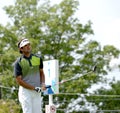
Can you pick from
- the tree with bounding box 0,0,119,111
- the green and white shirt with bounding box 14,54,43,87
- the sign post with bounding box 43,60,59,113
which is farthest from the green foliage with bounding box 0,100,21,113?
the tree with bounding box 0,0,119,111

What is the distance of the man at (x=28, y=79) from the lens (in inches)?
170

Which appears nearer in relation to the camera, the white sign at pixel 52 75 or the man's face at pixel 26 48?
the man's face at pixel 26 48

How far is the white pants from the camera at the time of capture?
14.2ft

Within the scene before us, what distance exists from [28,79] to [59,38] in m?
19.3

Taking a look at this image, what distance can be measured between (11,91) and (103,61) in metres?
5.16

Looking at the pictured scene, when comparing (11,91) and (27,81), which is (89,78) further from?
(27,81)

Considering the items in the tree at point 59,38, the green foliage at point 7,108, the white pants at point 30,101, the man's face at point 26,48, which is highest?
the tree at point 59,38

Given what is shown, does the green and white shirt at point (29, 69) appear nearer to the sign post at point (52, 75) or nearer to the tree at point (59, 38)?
the sign post at point (52, 75)

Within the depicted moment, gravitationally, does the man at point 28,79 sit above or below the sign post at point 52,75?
below

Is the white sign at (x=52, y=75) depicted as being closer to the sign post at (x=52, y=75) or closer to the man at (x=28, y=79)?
the sign post at (x=52, y=75)

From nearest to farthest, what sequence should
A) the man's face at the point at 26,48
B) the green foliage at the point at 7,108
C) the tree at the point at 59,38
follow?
1. the man's face at the point at 26,48
2. the green foliage at the point at 7,108
3. the tree at the point at 59,38

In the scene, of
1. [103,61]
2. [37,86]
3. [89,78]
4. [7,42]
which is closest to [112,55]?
[103,61]

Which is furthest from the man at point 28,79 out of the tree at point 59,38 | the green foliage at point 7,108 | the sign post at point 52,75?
the tree at point 59,38

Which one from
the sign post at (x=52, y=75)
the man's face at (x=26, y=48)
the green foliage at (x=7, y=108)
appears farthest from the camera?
the green foliage at (x=7, y=108)
